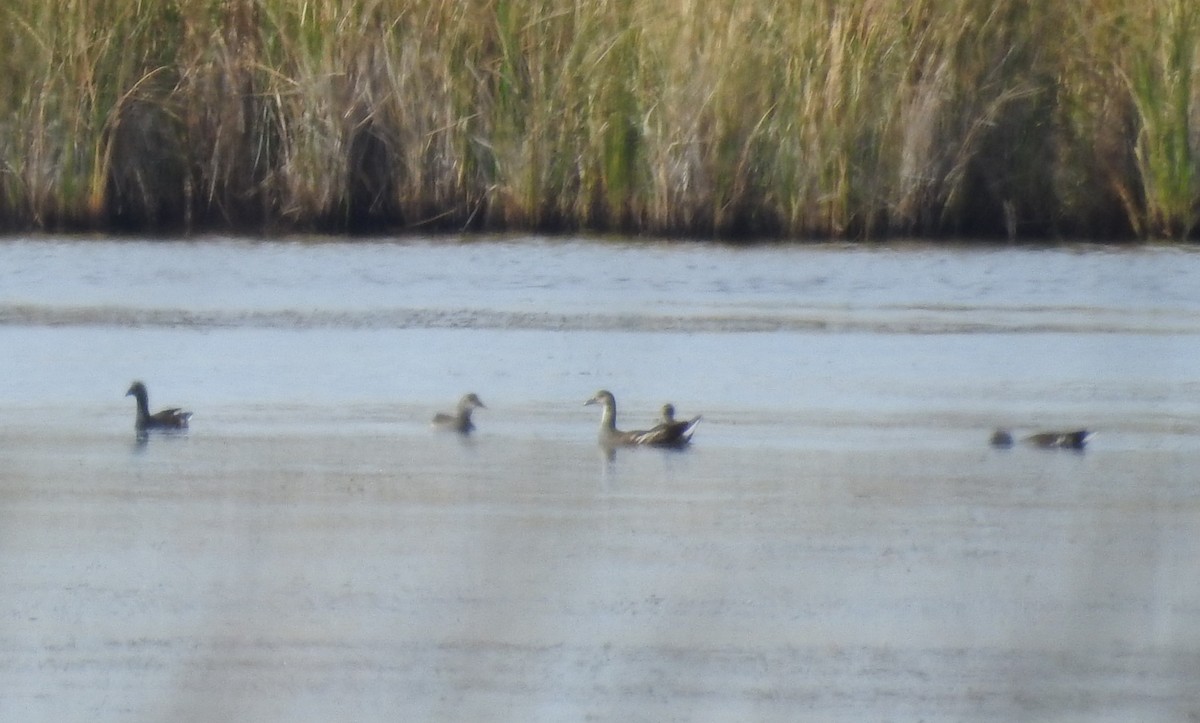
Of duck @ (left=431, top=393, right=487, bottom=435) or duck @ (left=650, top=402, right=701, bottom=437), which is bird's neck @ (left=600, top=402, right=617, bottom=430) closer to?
duck @ (left=650, top=402, right=701, bottom=437)

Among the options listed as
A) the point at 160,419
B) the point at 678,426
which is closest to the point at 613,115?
the point at 678,426

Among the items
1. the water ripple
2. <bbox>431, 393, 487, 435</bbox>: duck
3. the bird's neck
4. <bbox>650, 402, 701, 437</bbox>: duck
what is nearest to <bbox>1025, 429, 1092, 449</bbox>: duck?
<bbox>650, 402, 701, 437</bbox>: duck

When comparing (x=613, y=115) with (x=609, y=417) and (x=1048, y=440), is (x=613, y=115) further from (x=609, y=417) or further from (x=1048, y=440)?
(x=1048, y=440)

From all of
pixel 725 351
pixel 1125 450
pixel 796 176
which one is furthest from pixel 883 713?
pixel 796 176

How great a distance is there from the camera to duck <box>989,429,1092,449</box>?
856 centimetres

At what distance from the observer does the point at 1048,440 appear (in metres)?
8.59

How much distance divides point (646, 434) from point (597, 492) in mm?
908

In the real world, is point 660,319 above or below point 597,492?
above

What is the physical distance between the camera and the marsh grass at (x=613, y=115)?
539 inches

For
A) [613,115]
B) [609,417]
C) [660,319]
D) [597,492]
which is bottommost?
[597,492]

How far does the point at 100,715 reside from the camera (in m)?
5.17

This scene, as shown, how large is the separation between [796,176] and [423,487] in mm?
6380

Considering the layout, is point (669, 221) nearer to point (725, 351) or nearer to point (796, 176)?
point (796, 176)

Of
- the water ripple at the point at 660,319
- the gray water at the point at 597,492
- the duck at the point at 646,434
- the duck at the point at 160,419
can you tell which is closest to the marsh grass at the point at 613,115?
the gray water at the point at 597,492
